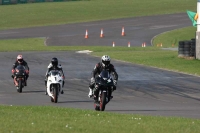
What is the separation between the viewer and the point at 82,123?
40.0 feet

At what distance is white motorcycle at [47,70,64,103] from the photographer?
19.5 m

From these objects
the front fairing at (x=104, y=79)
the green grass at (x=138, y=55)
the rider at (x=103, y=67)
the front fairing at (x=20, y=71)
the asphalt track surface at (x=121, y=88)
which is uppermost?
the rider at (x=103, y=67)

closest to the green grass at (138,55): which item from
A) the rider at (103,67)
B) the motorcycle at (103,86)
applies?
the rider at (103,67)

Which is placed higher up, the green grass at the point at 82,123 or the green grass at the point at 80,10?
the green grass at the point at 80,10

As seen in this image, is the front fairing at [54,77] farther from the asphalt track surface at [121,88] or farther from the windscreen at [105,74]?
the windscreen at [105,74]

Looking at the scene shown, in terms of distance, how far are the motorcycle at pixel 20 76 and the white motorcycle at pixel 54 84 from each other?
8.60 ft

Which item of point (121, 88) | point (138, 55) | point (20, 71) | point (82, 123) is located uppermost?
point (20, 71)

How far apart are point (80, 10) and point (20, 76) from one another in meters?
49.6

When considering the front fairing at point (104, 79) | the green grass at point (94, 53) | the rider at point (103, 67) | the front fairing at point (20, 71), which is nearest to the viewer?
the green grass at point (94, 53)

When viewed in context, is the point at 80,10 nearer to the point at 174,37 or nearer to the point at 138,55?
the point at 174,37

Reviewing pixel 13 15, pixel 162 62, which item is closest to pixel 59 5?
pixel 13 15

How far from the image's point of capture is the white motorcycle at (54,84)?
767 inches

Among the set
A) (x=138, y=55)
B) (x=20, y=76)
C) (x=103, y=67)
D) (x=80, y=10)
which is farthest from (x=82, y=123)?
(x=80, y=10)

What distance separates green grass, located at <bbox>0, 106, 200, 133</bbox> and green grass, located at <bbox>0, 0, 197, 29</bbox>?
4847cm
